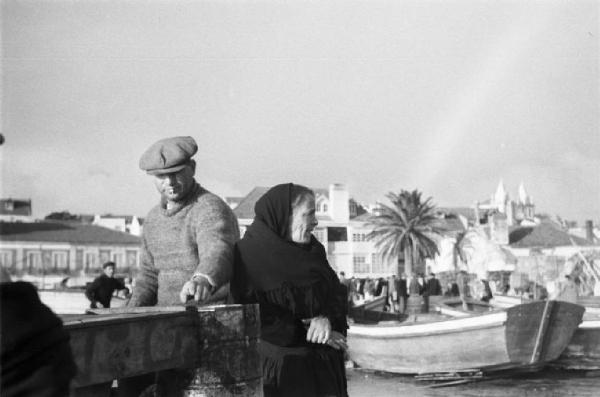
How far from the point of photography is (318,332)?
4.16m

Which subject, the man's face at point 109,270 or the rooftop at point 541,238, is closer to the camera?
the man's face at point 109,270

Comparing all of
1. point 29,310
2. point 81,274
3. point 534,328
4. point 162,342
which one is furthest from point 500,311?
point 81,274

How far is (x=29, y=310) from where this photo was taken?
1.75 meters

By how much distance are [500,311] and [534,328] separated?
2.99 feet

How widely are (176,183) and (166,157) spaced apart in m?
0.15

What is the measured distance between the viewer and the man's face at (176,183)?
4391 mm

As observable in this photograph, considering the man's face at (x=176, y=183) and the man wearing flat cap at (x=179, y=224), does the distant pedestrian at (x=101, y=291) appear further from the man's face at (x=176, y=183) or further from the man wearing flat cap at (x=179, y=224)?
the man's face at (x=176, y=183)

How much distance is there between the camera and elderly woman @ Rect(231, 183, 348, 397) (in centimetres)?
416

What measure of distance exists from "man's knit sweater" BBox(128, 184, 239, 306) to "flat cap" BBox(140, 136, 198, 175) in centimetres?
19

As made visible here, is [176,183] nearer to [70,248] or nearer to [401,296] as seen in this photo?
[401,296]

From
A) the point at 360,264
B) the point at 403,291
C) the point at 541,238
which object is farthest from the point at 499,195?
the point at 403,291

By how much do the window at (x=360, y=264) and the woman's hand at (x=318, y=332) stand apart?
7627 cm

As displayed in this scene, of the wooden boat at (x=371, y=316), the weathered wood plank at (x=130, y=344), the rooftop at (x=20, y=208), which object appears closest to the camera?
the weathered wood plank at (x=130, y=344)

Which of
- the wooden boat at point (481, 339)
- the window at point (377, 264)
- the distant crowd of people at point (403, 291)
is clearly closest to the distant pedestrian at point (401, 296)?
the distant crowd of people at point (403, 291)
